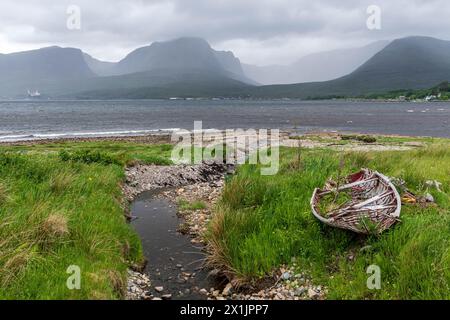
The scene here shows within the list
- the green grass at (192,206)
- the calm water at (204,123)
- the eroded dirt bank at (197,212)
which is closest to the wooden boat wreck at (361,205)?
the eroded dirt bank at (197,212)

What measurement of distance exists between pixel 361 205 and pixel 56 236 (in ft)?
27.0

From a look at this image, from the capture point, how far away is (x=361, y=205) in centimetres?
1088

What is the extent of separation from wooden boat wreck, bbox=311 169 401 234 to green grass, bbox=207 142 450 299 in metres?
0.27

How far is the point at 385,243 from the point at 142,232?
8614 mm

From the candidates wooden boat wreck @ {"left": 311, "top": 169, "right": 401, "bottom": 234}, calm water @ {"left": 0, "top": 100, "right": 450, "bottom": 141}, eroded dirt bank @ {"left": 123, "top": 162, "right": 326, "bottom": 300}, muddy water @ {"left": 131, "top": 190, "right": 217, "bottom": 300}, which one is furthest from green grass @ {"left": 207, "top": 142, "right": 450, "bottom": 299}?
calm water @ {"left": 0, "top": 100, "right": 450, "bottom": 141}

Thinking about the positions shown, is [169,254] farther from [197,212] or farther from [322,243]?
[322,243]

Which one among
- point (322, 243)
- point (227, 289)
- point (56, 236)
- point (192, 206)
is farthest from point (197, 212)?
point (56, 236)

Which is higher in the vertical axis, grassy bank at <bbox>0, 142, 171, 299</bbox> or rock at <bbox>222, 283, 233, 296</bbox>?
→ grassy bank at <bbox>0, 142, 171, 299</bbox>

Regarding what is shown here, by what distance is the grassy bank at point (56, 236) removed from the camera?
7848 mm

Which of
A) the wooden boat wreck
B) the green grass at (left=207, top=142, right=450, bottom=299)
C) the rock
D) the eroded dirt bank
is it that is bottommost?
the rock

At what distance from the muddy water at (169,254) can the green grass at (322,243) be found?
779 millimetres

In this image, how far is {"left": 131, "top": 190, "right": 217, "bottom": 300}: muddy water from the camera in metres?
10.2

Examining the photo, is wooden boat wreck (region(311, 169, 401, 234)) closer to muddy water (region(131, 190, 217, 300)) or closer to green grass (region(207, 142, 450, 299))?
green grass (region(207, 142, 450, 299))

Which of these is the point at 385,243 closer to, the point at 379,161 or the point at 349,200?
the point at 349,200
